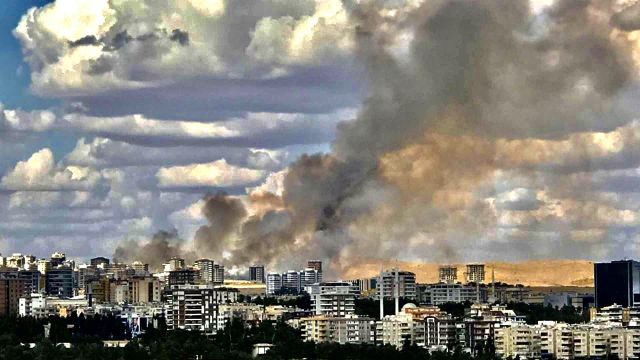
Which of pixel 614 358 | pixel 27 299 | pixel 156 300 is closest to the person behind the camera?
pixel 614 358

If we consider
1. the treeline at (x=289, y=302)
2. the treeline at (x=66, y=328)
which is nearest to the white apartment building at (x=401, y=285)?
the treeline at (x=289, y=302)

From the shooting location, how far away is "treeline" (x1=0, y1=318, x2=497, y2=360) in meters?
57.2

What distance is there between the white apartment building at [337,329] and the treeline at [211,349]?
8.17 feet

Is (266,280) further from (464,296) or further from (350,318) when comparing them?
(350,318)

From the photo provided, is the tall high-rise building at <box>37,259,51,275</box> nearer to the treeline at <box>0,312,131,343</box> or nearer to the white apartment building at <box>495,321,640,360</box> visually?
the treeline at <box>0,312,131,343</box>

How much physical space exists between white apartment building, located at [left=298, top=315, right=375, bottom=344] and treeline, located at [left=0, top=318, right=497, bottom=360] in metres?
2.49

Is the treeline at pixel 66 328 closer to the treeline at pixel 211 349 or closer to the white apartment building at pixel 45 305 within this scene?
the treeline at pixel 211 349

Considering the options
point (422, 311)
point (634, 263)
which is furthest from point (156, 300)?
point (422, 311)

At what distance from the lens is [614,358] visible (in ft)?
216

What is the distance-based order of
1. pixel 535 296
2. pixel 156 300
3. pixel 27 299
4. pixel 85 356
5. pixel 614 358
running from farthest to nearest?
1. pixel 535 296
2. pixel 156 300
3. pixel 27 299
4. pixel 614 358
5. pixel 85 356

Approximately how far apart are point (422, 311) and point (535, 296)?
40822 millimetres

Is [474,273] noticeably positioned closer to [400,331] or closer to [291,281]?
[291,281]

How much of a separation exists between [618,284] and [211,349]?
47784 millimetres

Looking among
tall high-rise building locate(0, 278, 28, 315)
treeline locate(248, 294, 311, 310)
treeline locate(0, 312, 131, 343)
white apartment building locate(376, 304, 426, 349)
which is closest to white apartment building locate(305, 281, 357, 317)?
treeline locate(248, 294, 311, 310)
